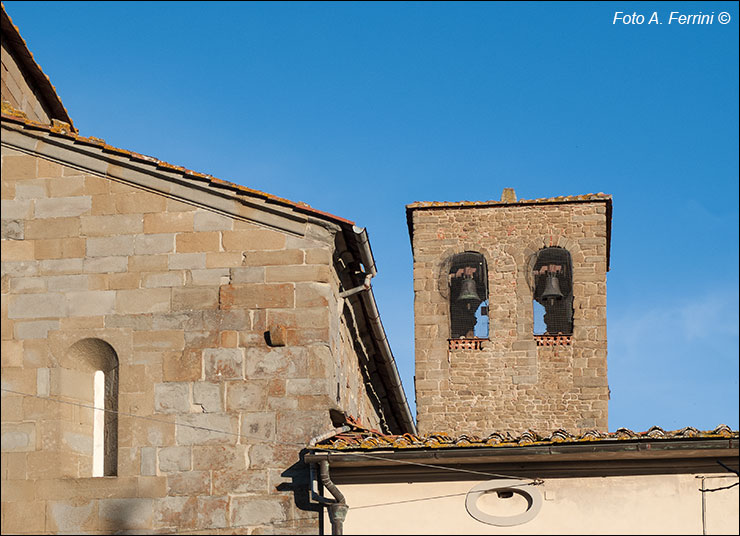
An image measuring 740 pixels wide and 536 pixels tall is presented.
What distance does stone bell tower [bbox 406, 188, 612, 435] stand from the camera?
1021 inches

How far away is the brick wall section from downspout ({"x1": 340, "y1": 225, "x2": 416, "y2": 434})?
0.37 meters

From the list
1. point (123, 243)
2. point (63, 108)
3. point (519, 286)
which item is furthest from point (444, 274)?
point (123, 243)

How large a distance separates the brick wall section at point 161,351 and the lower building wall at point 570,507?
0.67 m

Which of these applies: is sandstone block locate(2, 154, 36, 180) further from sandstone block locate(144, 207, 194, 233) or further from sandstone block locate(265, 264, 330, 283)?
sandstone block locate(265, 264, 330, 283)

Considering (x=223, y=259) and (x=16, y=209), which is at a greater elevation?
(x=16, y=209)

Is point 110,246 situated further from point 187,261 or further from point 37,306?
point 37,306

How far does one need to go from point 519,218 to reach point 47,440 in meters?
15.8

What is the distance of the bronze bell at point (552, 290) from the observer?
2600 cm

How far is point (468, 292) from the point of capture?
26.7m

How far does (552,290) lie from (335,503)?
1479 cm

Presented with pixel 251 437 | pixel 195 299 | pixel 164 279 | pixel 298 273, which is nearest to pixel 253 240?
pixel 298 273

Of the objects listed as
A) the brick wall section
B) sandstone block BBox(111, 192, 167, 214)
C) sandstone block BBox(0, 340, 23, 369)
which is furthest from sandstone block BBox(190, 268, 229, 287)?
sandstone block BBox(0, 340, 23, 369)

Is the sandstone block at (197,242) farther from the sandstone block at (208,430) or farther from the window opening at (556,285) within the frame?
the window opening at (556,285)

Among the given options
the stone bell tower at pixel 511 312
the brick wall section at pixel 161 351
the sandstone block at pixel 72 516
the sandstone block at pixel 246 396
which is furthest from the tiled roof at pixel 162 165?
the stone bell tower at pixel 511 312
